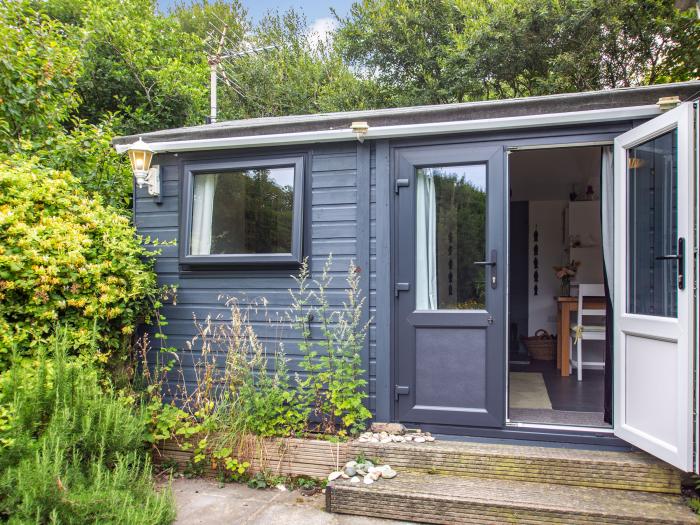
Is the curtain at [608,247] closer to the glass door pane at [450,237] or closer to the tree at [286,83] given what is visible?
the glass door pane at [450,237]

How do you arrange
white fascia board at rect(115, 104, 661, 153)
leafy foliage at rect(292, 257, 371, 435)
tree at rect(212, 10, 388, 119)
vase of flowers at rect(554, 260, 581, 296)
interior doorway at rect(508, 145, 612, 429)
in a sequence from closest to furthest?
white fascia board at rect(115, 104, 661, 153) < leafy foliage at rect(292, 257, 371, 435) < interior doorway at rect(508, 145, 612, 429) < vase of flowers at rect(554, 260, 581, 296) < tree at rect(212, 10, 388, 119)

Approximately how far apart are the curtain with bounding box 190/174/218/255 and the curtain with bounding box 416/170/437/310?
171 cm

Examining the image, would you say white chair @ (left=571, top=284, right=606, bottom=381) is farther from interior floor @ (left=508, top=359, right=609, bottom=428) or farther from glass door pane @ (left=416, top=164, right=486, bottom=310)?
glass door pane @ (left=416, top=164, right=486, bottom=310)

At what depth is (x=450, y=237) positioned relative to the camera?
3420 millimetres

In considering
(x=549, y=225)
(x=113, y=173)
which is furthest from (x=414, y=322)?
(x=113, y=173)

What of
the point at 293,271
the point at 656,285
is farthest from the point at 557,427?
the point at 293,271

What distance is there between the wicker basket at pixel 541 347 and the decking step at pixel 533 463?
10.2 ft

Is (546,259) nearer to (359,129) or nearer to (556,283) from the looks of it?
(556,283)

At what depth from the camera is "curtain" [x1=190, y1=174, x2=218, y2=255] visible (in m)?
3.97

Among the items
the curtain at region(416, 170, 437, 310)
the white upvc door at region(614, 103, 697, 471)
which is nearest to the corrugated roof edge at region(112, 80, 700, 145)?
the white upvc door at region(614, 103, 697, 471)

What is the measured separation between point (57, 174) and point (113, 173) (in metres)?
2.50

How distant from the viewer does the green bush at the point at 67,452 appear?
7.79ft

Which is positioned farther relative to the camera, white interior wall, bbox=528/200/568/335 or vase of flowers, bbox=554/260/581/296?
white interior wall, bbox=528/200/568/335

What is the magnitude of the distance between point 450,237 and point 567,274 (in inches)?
121
